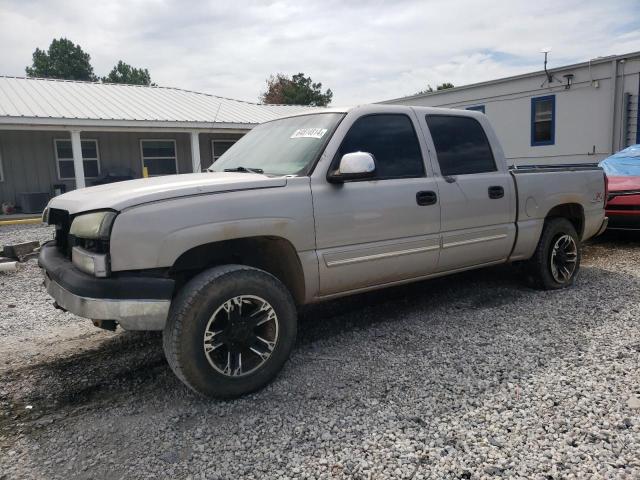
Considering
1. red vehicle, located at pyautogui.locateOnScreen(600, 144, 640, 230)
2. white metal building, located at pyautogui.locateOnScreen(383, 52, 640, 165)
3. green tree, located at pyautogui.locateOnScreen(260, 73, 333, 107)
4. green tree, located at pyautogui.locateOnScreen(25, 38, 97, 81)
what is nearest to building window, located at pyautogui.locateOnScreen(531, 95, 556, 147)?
white metal building, located at pyautogui.locateOnScreen(383, 52, 640, 165)

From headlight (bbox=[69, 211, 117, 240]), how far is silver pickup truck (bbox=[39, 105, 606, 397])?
1 cm

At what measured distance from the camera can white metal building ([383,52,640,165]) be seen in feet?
43.1

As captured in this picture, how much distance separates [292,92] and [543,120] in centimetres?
4156

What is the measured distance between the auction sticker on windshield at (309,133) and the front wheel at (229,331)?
124cm

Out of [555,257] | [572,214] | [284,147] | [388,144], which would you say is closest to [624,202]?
[572,214]

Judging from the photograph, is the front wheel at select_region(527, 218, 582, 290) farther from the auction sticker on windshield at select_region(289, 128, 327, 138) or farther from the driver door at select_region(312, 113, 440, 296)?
the auction sticker on windshield at select_region(289, 128, 327, 138)

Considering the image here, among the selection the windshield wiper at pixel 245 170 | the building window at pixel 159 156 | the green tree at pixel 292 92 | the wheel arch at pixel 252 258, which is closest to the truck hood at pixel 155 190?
the windshield wiper at pixel 245 170

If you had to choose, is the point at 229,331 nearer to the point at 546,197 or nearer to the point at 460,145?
the point at 460,145

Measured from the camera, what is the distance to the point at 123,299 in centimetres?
277

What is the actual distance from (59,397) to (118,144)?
603 inches

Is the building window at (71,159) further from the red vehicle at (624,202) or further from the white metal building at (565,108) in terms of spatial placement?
the red vehicle at (624,202)

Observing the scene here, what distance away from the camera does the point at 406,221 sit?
12.9 ft

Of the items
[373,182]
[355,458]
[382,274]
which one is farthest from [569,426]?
[373,182]

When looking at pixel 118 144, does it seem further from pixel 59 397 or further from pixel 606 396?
pixel 606 396
